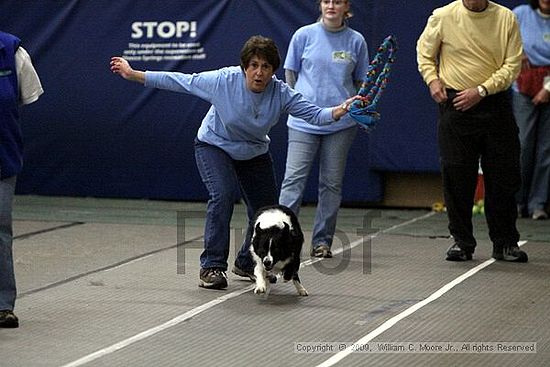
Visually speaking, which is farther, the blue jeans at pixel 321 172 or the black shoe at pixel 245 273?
the blue jeans at pixel 321 172

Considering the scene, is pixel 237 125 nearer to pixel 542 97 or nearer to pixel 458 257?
pixel 458 257

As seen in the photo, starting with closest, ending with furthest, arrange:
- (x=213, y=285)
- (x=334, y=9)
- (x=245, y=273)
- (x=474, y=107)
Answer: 1. (x=213, y=285)
2. (x=245, y=273)
3. (x=474, y=107)
4. (x=334, y=9)

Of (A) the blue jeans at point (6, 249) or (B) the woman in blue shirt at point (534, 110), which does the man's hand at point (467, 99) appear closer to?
(B) the woman in blue shirt at point (534, 110)

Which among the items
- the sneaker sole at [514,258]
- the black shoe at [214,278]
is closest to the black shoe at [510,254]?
the sneaker sole at [514,258]

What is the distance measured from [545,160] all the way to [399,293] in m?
3.88

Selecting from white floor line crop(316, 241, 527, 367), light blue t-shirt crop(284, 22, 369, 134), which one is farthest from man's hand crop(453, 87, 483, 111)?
white floor line crop(316, 241, 527, 367)

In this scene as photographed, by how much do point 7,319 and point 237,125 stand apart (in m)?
1.88

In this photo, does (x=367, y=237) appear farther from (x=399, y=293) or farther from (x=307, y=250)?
(x=399, y=293)

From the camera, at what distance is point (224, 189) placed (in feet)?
24.0

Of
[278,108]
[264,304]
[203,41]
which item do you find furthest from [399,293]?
[203,41]

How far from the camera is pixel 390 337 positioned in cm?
621

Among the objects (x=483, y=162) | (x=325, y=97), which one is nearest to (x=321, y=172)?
(x=325, y=97)

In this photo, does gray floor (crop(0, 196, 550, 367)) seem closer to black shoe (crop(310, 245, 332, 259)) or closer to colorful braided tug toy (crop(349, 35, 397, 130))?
black shoe (crop(310, 245, 332, 259))

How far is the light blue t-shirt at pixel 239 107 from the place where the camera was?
7219mm
